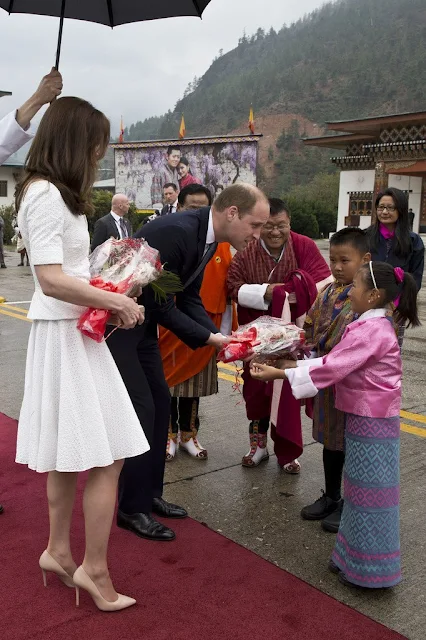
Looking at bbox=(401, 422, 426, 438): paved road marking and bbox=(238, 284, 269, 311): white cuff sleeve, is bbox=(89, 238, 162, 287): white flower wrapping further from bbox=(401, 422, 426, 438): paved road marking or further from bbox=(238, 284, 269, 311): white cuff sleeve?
bbox=(401, 422, 426, 438): paved road marking

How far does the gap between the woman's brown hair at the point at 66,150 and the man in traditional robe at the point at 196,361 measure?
1756 millimetres

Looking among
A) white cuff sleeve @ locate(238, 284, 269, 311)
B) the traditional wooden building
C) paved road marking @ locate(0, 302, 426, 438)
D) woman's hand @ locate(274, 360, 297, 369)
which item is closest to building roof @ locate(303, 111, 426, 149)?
the traditional wooden building

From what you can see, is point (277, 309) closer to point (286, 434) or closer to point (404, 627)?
point (286, 434)

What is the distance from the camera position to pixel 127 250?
7.77ft

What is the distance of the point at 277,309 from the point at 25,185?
1795 mm

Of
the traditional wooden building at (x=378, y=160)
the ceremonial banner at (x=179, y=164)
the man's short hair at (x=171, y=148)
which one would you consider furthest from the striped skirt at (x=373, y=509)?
the man's short hair at (x=171, y=148)

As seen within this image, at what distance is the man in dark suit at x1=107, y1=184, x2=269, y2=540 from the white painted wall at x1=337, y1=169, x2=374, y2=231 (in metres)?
24.8

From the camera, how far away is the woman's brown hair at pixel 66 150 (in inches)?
83.8

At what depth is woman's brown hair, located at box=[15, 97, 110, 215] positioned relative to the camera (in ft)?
6.98

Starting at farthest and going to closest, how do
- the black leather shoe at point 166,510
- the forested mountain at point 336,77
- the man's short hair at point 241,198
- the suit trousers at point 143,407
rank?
the forested mountain at point 336,77, the black leather shoe at point 166,510, the man's short hair at point 241,198, the suit trousers at point 143,407

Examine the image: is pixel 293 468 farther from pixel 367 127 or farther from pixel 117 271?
pixel 367 127

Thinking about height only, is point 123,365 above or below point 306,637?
above

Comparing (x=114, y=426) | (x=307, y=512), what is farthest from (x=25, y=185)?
(x=307, y=512)

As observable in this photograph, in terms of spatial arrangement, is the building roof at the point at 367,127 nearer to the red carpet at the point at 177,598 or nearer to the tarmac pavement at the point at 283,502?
the tarmac pavement at the point at 283,502
